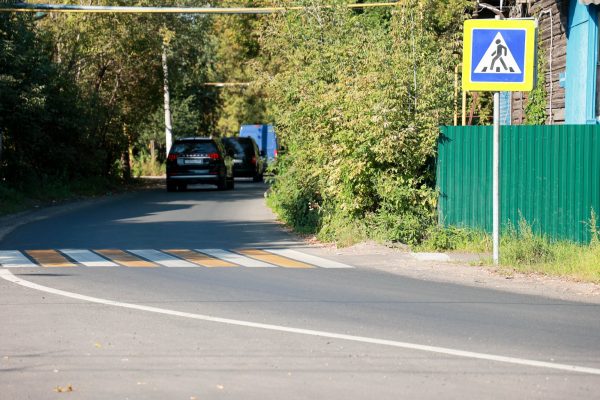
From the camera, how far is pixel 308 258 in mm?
15711

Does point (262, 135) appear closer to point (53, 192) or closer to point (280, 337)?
point (53, 192)

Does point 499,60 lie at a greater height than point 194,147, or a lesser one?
greater

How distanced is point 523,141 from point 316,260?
372 centimetres

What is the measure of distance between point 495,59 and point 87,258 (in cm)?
631

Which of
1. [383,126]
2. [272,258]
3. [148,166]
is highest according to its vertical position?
[383,126]


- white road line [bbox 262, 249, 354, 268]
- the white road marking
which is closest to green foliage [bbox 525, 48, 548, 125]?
white road line [bbox 262, 249, 354, 268]

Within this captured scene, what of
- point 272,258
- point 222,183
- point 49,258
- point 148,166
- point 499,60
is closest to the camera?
point 499,60

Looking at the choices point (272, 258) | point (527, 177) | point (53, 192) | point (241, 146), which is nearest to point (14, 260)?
point (272, 258)

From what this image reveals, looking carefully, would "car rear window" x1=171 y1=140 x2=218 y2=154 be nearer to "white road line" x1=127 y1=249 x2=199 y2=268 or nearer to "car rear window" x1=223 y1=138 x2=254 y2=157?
"car rear window" x1=223 y1=138 x2=254 y2=157

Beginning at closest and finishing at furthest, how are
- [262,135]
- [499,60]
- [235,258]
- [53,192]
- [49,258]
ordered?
[499,60]
[49,258]
[235,258]
[53,192]
[262,135]

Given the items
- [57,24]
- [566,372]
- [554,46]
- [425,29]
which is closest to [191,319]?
[566,372]

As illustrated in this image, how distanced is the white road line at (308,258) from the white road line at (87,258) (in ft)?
8.88

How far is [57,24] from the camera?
38281 mm

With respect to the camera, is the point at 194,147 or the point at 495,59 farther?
the point at 194,147
